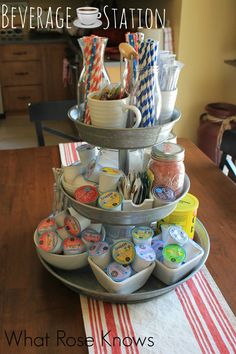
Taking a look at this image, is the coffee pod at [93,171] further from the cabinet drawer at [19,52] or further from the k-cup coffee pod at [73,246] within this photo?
the cabinet drawer at [19,52]

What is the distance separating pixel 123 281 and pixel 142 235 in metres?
0.11

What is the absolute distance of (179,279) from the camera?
798mm

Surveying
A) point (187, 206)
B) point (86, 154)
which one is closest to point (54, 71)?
point (86, 154)

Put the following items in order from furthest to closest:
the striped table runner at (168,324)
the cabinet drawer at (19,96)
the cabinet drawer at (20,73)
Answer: the cabinet drawer at (19,96) → the cabinet drawer at (20,73) → the striped table runner at (168,324)

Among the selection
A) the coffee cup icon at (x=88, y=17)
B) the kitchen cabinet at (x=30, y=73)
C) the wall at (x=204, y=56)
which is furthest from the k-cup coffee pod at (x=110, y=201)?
the kitchen cabinet at (x=30, y=73)

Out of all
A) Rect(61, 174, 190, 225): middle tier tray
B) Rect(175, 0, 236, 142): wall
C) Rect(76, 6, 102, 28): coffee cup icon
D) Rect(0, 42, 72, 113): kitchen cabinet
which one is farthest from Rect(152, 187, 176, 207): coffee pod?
Rect(0, 42, 72, 113): kitchen cabinet

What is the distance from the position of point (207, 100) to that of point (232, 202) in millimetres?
1591

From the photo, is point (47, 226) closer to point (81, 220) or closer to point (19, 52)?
point (81, 220)

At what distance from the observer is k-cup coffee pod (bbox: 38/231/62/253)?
2.65ft

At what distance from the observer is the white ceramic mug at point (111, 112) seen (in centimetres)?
69

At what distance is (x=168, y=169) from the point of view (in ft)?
2.54

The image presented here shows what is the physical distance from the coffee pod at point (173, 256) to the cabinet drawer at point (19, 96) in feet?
11.6

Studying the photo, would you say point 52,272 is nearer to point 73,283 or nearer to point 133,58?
point 73,283

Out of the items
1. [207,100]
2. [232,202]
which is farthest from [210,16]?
[232,202]
